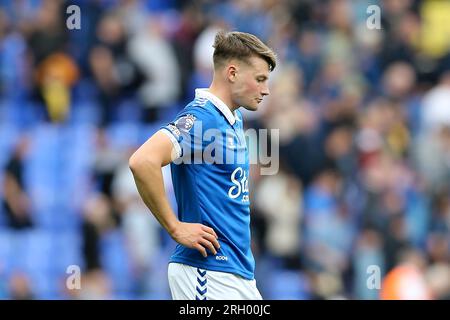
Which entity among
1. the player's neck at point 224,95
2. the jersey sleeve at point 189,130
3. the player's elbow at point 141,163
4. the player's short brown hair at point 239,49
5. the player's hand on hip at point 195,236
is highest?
the player's short brown hair at point 239,49

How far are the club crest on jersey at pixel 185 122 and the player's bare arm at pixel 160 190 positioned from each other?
120 mm

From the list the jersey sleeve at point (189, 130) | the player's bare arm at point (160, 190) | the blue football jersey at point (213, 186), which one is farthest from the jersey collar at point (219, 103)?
the player's bare arm at point (160, 190)

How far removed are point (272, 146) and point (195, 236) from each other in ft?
21.2

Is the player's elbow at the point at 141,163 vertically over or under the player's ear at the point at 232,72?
under

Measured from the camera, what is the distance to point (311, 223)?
1208 centimetres

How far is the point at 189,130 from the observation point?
19.2ft

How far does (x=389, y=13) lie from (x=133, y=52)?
11.3 feet

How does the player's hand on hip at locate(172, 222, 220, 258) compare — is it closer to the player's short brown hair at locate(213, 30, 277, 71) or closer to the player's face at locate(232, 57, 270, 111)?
the player's face at locate(232, 57, 270, 111)

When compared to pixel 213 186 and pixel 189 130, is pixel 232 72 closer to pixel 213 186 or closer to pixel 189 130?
pixel 189 130

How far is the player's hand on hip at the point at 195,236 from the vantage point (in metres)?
5.82

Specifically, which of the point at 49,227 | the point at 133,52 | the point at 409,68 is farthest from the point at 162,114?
the point at 409,68

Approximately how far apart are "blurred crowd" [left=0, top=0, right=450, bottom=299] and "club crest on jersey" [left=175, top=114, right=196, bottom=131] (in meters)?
5.31

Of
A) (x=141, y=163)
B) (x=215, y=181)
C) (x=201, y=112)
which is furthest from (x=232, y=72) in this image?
(x=141, y=163)

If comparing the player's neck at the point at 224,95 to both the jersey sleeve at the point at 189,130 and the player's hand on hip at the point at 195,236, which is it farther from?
the player's hand on hip at the point at 195,236
